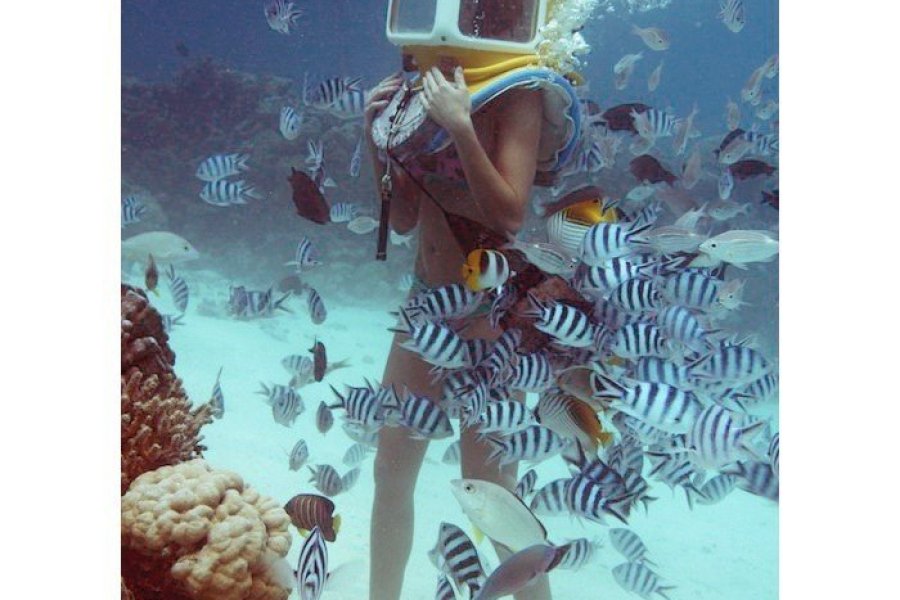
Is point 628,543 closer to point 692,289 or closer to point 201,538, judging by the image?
point 692,289

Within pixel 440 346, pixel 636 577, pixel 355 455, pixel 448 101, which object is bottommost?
pixel 636 577

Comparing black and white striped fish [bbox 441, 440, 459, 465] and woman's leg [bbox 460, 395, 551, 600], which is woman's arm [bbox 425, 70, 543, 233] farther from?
black and white striped fish [bbox 441, 440, 459, 465]

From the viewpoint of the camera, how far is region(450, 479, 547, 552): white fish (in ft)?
9.16

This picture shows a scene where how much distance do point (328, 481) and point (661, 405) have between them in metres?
1.60

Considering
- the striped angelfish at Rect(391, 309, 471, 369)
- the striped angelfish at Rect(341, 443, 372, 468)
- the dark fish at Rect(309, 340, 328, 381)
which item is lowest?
the striped angelfish at Rect(341, 443, 372, 468)

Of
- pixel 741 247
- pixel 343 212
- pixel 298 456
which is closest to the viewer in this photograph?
pixel 741 247

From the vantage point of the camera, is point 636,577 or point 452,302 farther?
point 636,577

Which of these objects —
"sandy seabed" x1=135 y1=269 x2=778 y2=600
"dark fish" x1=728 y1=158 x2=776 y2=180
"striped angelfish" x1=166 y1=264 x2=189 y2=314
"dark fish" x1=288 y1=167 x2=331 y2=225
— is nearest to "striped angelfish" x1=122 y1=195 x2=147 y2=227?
"striped angelfish" x1=166 y1=264 x2=189 y2=314

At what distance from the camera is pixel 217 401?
3.90m

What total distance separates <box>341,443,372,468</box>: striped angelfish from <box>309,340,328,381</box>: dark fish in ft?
1.63

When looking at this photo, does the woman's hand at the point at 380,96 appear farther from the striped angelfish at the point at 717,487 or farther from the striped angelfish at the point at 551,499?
the striped angelfish at the point at 717,487

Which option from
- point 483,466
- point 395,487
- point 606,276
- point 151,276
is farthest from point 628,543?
point 151,276

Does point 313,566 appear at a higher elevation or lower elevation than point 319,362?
lower

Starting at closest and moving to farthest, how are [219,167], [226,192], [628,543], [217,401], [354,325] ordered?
[628,543] < [217,401] < [226,192] < [219,167] < [354,325]
